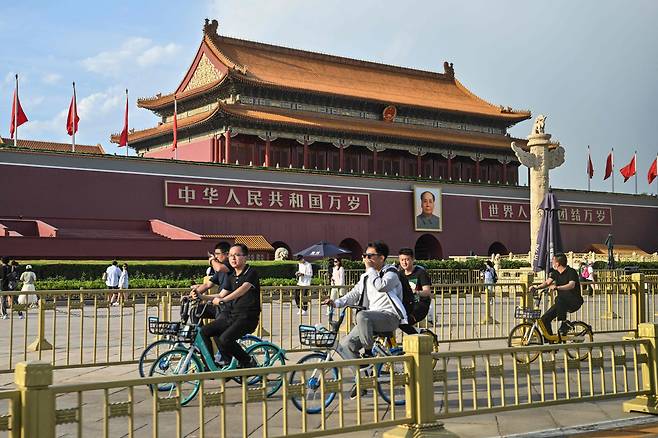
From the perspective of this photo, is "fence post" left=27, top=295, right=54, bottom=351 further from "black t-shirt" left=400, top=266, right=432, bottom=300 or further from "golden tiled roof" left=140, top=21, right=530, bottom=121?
"golden tiled roof" left=140, top=21, right=530, bottom=121

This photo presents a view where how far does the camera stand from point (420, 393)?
5.02m

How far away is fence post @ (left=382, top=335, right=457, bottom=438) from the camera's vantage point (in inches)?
196

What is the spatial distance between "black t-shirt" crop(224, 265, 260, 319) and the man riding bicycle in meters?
3.83

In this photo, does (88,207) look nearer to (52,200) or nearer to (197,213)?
(52,200)

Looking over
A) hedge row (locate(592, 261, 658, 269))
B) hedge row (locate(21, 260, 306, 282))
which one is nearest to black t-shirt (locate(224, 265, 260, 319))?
hedge row (locate(21, 260, 306, 282))

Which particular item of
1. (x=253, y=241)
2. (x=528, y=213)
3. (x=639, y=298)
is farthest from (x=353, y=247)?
(x=639, y=298)

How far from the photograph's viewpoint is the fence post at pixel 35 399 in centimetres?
368

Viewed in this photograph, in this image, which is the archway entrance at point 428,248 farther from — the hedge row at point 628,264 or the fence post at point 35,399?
the fence post at point 35,399

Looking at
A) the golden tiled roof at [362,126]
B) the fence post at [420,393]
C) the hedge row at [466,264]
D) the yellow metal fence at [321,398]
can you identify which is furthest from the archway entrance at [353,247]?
the fence post at [420,393]

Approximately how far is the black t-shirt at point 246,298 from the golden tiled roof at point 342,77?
2681 centimetres

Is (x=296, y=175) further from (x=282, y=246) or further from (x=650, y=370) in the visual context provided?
(x=650, y=370)

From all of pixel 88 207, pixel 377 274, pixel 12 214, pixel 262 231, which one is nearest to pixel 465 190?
pixel 262 231

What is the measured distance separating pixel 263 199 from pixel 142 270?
8585 mm

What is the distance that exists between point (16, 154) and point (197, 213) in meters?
6.29
